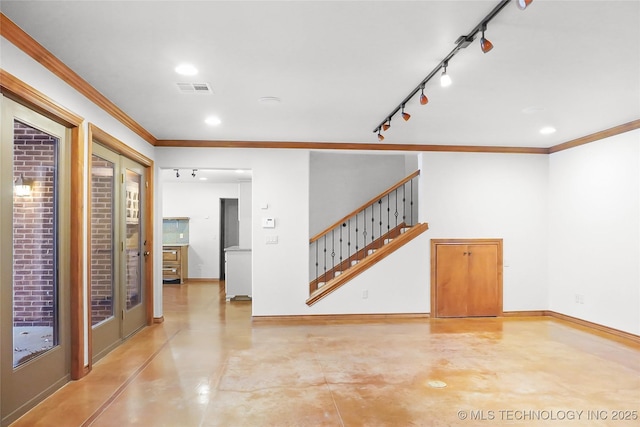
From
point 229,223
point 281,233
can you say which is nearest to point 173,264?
point 229,223

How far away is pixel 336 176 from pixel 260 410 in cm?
527

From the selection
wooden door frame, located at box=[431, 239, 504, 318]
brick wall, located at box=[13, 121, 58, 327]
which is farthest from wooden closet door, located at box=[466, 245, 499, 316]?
brick wall, located at box=[13, 121, 58, 327]

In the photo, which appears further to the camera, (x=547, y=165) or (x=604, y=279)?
(x=547, y=165)

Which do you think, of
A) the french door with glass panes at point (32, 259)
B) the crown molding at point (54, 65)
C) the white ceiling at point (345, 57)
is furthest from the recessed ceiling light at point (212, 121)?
the french door with glass panes at point (32, 259)

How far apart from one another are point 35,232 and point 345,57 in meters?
2.62

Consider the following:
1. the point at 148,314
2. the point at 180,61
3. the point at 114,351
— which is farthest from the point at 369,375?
the point at 148,314

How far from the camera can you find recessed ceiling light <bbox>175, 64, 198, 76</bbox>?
3.20 metres

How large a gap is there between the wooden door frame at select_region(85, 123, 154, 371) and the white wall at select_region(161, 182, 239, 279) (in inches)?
197

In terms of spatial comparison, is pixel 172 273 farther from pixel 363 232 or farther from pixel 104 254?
pixel 104 254

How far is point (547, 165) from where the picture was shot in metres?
6.54

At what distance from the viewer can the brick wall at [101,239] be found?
4137mm

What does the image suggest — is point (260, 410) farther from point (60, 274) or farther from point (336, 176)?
point (336, 176)

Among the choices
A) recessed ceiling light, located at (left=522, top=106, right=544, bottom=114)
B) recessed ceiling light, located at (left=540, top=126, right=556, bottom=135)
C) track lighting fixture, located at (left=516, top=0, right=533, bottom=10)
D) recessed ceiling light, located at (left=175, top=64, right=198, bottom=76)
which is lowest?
track lighting fixture, located at (left=516, top=0, right=533, bottom=10)

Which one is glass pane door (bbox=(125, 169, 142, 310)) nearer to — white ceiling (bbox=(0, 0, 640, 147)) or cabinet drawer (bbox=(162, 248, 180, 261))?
white ceiling (bbox=(0, 0, 640, 147))
